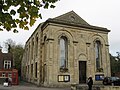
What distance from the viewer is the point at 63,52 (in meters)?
33.9

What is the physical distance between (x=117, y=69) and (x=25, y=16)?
6065 centimetres

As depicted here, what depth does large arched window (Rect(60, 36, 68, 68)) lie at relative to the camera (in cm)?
3344

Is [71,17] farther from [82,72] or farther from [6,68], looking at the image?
[6,68]

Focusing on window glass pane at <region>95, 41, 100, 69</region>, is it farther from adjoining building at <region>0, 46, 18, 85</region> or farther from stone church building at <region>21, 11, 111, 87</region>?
adjoining building at <region>0, 46, 18, 85</region>

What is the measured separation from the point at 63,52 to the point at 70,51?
1.09 metres

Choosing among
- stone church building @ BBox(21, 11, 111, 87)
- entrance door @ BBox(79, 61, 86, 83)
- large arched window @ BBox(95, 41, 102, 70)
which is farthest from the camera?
large arched window @ BBox(95, 41, 102, 70)

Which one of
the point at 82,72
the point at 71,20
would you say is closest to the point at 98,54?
the point at 82,72

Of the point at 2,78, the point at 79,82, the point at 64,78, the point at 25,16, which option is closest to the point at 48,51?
the point at 64,78

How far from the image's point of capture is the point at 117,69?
6356 cm

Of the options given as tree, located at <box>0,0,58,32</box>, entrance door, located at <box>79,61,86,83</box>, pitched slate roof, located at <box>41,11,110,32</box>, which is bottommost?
entrance door, located at <box>79,61,86,83</box>

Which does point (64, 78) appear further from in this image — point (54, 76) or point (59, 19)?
point (59, 19)

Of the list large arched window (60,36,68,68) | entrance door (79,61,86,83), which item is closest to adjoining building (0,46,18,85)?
large arched window (60,36,68,68)

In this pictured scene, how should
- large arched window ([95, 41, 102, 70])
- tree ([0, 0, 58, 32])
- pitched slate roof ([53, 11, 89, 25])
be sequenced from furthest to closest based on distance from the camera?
large arched window ([95, 41, 102, 70]) → pitched slate roof ([53, 11, 89, 25]) → tree ([0, 0, 58, 32])

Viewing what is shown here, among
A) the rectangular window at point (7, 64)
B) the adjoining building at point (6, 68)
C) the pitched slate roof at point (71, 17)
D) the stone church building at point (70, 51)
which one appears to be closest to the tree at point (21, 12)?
the stone church building at point (70, 51)
